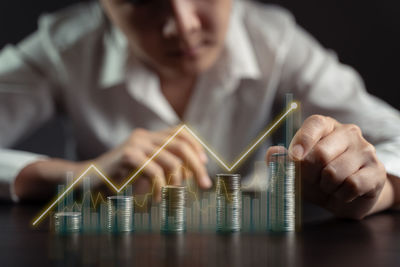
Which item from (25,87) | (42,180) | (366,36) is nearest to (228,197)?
(42,180)

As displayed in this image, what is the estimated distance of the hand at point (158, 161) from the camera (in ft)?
2.76

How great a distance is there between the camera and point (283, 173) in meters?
0.60

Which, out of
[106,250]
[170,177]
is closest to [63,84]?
[170,177]

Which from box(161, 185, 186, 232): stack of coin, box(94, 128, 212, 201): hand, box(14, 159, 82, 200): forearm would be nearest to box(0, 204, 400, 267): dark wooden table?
box(161, 185, 186, 232): stack of coin

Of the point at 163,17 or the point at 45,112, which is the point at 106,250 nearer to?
the point at 163,17

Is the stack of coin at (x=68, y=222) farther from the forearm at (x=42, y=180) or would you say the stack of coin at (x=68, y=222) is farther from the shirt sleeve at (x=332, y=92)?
the shirt sleeve at (x=332, y=92)

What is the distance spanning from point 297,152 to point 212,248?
0.46 ft

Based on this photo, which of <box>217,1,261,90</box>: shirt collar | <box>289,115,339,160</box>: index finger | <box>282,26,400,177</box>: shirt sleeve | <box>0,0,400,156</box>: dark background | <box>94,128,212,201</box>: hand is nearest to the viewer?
<box>289,115,339,160</box>: index finger

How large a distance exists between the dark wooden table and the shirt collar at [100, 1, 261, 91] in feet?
1.99

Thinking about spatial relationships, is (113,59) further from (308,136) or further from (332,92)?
(308,136)

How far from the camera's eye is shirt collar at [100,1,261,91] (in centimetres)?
125

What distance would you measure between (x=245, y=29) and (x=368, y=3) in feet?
1.71

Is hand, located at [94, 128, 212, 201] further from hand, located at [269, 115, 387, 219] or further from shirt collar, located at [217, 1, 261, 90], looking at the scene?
shirt collar, located at [217, 1, 261, 90]

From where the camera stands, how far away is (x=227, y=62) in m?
1.27
